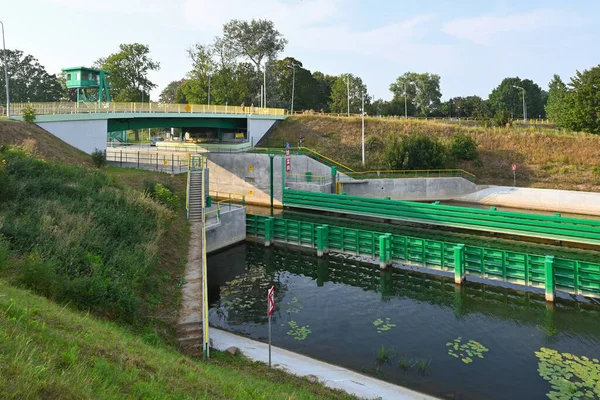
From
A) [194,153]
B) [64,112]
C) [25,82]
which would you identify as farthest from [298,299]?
[25,82]

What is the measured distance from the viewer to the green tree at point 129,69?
7656cm

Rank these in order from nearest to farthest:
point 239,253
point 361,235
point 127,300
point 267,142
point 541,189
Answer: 1. point 127,300
2. point 361,235
3. point 239,253
4. point 541,189
5. point 267,142

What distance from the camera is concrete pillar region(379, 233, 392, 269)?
24.9 m

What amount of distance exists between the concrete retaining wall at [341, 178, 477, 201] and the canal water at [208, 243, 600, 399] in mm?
19491

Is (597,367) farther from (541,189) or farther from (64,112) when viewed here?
(64,112)

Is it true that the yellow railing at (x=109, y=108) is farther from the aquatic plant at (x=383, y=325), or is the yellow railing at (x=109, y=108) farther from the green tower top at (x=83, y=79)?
the aquatic plant at (x=383, y=325)

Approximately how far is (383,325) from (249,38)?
71974 millimetres

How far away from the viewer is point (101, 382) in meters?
7.22

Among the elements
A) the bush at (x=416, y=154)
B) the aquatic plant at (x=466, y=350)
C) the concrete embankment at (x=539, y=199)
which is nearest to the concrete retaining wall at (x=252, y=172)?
the bush at (x=416, y=154)

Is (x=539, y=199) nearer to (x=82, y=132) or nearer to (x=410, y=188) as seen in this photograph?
(x=410, y=188)

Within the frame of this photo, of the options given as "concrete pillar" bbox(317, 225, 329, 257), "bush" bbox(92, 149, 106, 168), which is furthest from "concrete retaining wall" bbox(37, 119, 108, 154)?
"concrete pillar" bbox(317, 225, 329, 257)

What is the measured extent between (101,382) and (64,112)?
107ft

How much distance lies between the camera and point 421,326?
18.5 meters

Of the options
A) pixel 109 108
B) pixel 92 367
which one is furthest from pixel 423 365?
pixel 109 108
